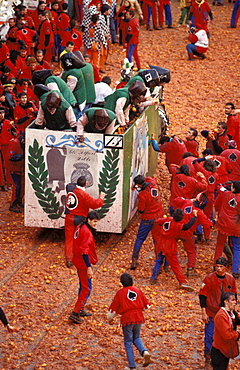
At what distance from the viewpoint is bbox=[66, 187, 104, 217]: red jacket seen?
441 inches

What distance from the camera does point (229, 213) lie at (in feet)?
36.1

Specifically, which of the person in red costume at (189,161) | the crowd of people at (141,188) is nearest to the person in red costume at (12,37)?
the crowd of people at (141,188)

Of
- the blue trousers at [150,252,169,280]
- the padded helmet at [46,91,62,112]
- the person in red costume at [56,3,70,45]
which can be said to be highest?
the padded helmet at [46,91,62,112]

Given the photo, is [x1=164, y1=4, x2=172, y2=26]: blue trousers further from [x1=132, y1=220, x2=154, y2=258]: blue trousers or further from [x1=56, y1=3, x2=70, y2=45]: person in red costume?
[x1=132, y1=220, x2=154, y2=258]: blue trousers

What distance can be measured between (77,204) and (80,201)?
0.25 feet

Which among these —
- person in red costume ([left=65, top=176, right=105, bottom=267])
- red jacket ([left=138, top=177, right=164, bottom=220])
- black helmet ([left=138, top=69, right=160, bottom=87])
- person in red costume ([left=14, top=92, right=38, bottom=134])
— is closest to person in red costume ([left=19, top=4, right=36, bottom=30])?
person in red costume ([left=14, top=92, right=38, bottom=134])

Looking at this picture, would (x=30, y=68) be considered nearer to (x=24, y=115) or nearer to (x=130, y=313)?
(x=24, y=115)

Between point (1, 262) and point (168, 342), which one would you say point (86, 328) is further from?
point (1, 262)

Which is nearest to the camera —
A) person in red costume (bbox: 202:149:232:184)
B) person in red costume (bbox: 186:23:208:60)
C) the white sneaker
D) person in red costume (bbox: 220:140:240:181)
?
the white sneaker

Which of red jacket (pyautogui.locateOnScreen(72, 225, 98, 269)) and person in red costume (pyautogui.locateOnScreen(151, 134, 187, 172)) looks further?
person in red costume (pyautogui.locateOnScreen(151, 134, 187, 172))

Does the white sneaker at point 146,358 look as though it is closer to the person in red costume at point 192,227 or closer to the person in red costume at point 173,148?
the person in red costume at point 192,227

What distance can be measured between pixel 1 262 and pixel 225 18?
16.2 meters

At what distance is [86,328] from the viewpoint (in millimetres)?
9984

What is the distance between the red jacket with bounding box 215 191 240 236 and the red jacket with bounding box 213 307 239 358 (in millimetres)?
2994
